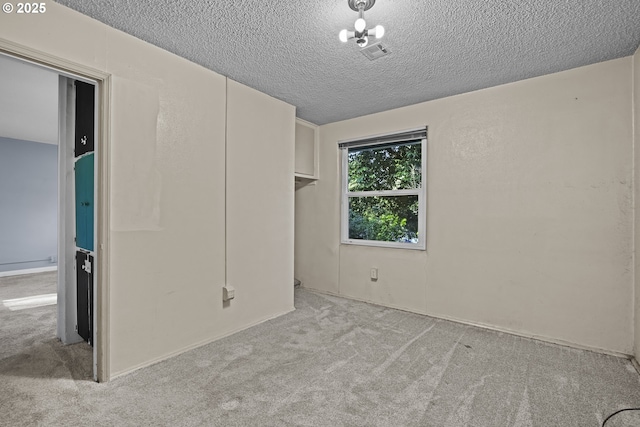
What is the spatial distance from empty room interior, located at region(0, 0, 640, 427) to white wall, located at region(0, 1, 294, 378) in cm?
1

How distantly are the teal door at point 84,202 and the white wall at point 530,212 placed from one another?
2913mm

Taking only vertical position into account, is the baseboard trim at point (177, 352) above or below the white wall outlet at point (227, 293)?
below

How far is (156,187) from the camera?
7.39 feet

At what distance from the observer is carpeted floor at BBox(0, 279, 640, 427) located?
165 cm

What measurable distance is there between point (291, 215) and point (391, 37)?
201 cm

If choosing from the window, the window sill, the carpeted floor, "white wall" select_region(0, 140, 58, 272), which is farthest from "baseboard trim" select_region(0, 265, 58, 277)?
the window

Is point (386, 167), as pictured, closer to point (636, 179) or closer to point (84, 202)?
point (636, 179)

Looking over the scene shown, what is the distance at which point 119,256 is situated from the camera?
81.0 inches

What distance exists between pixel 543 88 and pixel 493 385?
2.46 metres

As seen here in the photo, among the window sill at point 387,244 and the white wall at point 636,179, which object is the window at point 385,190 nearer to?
the window sill at point 387,244

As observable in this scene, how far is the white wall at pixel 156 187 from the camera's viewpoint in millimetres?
1970

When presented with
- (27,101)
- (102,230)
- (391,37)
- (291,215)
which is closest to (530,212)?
(391,37)

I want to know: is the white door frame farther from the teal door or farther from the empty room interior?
the teal door

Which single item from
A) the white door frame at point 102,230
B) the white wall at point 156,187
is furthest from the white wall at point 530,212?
the white door frame at point 102,230
